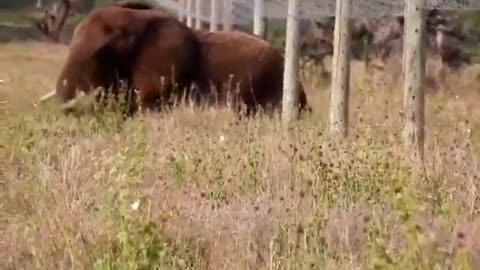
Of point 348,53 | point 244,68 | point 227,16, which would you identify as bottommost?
point 227,16

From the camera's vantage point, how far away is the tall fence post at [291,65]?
9.99 m

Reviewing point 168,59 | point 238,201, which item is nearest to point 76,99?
point 168,59

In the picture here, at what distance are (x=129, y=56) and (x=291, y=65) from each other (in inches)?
97.3

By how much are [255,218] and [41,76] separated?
16543mm

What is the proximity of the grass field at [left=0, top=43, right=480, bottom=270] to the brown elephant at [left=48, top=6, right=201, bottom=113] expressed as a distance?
2.82 meters

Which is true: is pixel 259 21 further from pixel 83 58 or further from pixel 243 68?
pixel 83 58

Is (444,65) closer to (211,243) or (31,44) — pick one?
(211,243)

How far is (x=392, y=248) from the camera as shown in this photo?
452cm

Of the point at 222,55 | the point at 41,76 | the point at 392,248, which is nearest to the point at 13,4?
the point at 41,76

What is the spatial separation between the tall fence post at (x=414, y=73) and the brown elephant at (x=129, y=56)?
4.83 metres

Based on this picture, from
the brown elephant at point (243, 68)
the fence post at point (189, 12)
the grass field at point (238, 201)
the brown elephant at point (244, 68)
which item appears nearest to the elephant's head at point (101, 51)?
the brown elephant at point (243, 68)

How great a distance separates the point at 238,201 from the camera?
6418 mm

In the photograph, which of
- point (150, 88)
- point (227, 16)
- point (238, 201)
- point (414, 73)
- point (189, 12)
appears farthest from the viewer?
point (189, 12)

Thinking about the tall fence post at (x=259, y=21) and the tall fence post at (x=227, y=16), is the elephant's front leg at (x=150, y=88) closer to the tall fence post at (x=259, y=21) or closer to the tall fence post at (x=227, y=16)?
the tall fence post at (x=259, y=21)
